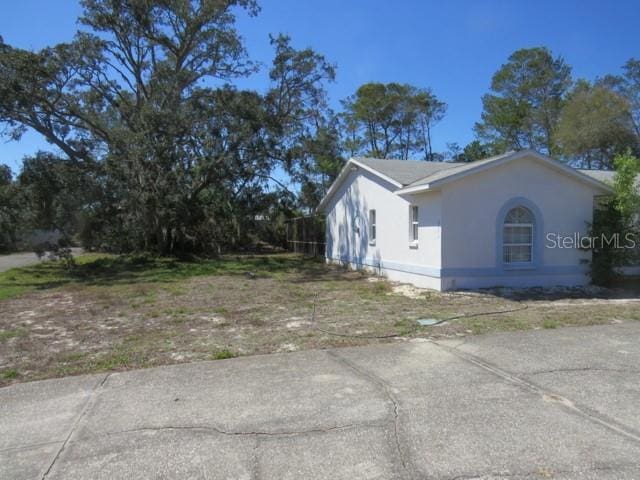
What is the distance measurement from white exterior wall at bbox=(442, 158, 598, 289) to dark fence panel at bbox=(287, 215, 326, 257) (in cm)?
1226

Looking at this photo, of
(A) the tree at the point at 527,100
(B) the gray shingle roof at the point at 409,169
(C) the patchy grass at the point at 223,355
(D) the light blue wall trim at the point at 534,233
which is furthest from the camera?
(A) the tree at the point at 527,100

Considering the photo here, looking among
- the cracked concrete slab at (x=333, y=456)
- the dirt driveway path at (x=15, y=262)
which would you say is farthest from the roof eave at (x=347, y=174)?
the dirt driveway path at (x=15, y=262)

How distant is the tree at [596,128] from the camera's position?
28391mm

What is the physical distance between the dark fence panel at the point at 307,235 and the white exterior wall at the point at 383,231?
231 cm

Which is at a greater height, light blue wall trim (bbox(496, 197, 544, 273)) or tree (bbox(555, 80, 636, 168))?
tree (bbox(555, 80, 636, 168))

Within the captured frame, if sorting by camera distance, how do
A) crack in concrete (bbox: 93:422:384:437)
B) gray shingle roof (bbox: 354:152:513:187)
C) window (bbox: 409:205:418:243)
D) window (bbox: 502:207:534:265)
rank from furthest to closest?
gray shingle roof (bbox: 354:152:513:187)
window (bbox: 409:205:418:243)
window (bbox: 502:207:534:265)
crack in concrete (bbox: 93:422:384:437)

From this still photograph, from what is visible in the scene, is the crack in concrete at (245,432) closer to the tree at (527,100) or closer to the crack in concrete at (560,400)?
the crack in concrete at (560,400)

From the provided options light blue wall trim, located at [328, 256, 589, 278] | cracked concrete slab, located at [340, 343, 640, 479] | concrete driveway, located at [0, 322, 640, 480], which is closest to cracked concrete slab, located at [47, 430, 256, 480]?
concrete driveway, located at [0, 322, 640, 480]

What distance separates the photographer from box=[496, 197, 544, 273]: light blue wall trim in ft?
40.9

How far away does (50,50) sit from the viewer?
20578mm

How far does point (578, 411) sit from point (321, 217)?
2018cm

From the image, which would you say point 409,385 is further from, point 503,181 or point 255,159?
point 255,159

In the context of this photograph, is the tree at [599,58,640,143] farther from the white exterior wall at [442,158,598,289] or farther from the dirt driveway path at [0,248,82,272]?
the dirt driveway path at [0,248,82,272]

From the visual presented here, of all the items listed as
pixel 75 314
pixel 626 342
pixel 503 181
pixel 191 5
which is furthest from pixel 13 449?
pixel 191 5
